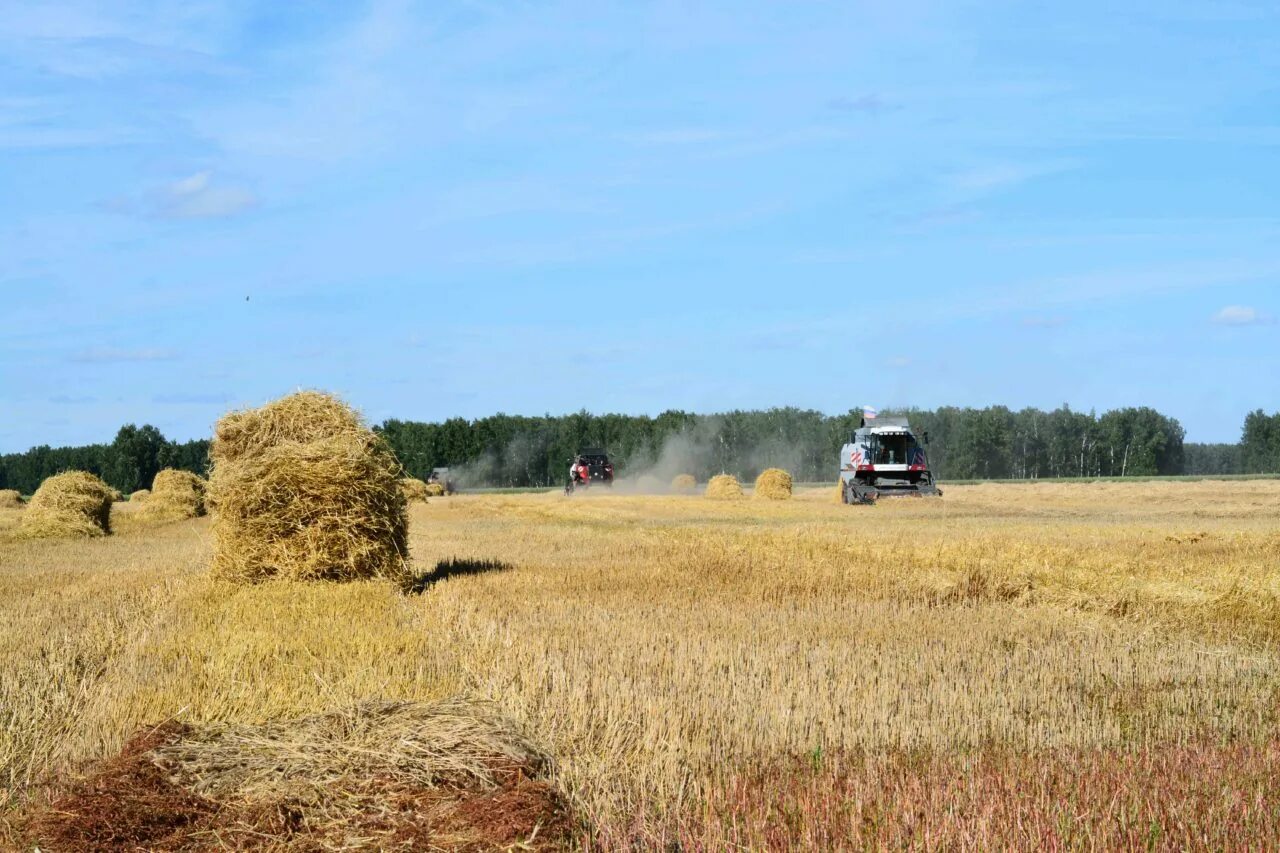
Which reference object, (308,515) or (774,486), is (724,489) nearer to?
A: (774,486)

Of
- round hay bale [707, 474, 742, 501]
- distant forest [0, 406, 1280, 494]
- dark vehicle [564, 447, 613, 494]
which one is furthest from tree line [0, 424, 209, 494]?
round hay bale [707, 474, 742, 501]

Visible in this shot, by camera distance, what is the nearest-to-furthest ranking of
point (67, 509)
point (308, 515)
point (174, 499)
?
point (308, 515), point (67, 509), point (174, 499)

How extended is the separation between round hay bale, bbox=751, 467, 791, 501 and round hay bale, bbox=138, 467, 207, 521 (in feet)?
66.2

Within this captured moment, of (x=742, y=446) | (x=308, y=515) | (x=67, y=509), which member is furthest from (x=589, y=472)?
(x=742, y=446)

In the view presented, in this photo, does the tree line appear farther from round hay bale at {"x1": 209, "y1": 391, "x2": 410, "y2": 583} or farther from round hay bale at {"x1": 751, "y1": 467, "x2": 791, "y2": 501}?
round hay bale at {"x1": 209, "y1": 391, "x2": 410, "y2": 583}

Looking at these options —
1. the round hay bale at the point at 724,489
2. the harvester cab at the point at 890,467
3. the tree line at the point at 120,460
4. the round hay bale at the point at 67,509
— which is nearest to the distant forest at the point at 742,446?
the tree line at the point at 120,460

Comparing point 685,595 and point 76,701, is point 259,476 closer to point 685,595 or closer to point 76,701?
point 685,595

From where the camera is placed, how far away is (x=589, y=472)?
53.6 m

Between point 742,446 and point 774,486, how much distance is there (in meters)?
51.9

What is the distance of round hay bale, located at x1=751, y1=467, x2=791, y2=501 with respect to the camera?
147ft

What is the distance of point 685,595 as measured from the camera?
1379 cm

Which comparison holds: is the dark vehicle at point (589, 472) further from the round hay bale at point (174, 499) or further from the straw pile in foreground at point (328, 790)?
the straw pile in foreground at point (328, 790)

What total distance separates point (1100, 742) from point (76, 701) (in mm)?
6710

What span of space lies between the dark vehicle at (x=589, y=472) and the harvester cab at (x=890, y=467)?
1935 centimetres
